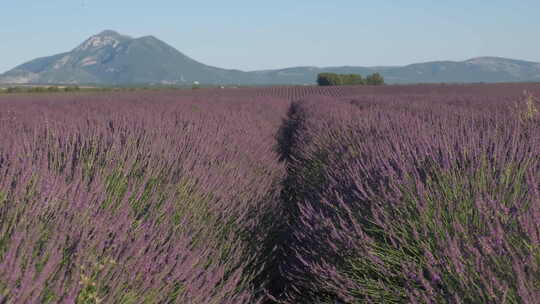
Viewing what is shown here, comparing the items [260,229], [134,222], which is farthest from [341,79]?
[134,222]

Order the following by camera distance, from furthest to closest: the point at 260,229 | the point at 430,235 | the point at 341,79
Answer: the point at 341,79 < the point at 260,229 < the point at 430,235

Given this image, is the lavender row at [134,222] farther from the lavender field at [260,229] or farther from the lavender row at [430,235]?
the lavender row at [430,235]

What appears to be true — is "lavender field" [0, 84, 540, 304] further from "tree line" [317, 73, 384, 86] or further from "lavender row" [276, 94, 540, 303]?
"tree line" [317, 73, 384, 86]

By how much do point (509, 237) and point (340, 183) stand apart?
154 centimetres

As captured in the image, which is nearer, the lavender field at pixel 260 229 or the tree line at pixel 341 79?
the lavender field at pixel 260 229

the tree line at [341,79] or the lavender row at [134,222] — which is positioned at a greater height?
the lavender row at [134,222]

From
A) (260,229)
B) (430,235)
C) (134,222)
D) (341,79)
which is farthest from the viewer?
(341,79)

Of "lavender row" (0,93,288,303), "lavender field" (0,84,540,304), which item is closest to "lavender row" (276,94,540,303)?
"lavender field" (0,84,540,304)

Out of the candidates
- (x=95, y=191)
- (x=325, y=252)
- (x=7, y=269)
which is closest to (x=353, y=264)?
(x=325, y=252)

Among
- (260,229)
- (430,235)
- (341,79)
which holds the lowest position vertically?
(341,79)

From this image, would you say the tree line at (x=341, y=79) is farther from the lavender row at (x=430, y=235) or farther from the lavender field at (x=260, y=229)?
the lavender row at (x=430, y=235)

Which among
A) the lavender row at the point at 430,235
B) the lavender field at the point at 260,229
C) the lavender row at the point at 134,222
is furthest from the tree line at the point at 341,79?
the lavender row at the point at 430,235

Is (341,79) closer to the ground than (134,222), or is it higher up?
closer to the ground

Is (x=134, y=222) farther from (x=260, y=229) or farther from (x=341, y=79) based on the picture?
(x=341, y=79)
